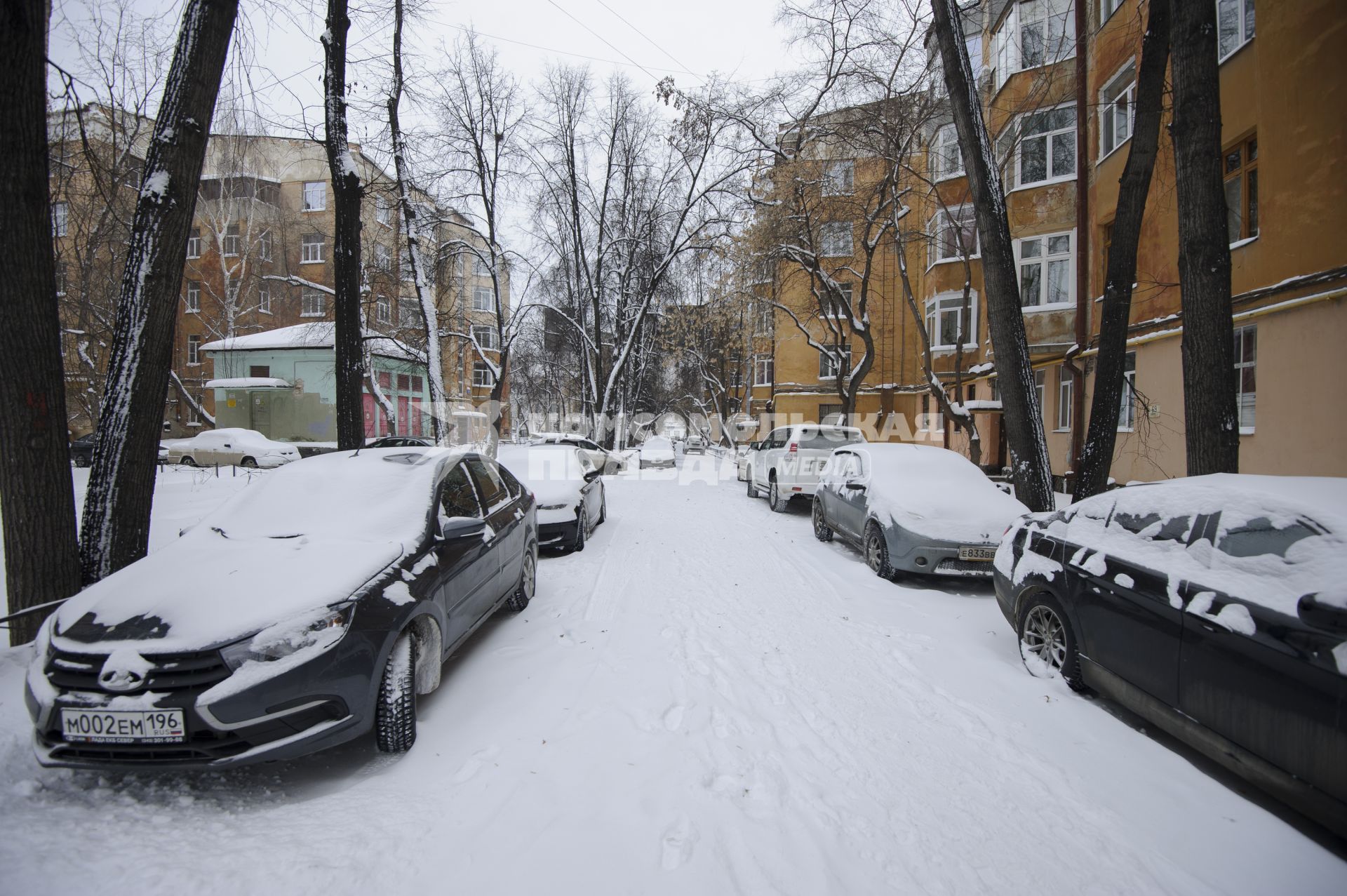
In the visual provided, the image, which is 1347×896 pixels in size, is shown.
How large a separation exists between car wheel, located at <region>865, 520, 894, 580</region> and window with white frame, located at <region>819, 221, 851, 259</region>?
41.9ft

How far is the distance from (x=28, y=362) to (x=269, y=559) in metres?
2.80

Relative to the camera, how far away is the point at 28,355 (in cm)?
443

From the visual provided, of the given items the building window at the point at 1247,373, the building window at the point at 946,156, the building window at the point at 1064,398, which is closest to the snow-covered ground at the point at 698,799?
the building window at the point at 1247,373

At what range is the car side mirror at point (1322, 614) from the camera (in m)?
2.47

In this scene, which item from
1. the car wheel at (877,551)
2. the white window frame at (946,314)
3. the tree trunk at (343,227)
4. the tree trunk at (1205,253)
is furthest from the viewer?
the white window frame at (946,314)

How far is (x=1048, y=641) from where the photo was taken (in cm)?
438

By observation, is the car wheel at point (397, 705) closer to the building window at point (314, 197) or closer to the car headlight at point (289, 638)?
the car headlight at point (289, 638)

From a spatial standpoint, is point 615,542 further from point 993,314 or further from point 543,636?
point 993,314

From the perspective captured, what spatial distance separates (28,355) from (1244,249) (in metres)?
15.0

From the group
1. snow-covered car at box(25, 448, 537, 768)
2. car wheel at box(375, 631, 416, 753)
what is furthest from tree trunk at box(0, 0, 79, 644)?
car wheel at box(375, 631, 416, 753)

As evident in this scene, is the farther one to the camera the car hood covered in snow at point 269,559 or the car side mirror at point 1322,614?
the car hood covered in snow at point 269,559

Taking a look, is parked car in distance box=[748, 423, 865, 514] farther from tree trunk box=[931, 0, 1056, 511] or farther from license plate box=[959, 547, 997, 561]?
license plate box=[959, 547, 997, 561]

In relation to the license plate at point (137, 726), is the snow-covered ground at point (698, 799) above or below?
below

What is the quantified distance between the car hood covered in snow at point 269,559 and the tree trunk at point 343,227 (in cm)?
468
